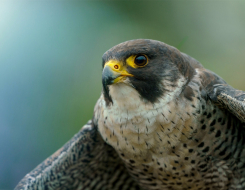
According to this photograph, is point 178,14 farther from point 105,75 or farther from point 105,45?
point 105,75

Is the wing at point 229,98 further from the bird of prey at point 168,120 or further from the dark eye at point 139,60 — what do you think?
the dark eye at point 139,60

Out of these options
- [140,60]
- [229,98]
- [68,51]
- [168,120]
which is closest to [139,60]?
[140,60]

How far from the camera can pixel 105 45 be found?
19.5 ft

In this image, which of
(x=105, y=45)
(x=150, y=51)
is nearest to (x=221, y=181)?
(x=150, y=51)

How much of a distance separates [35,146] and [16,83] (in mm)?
1106

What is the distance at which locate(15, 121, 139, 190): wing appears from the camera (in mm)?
2730

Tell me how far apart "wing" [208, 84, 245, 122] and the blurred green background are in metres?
2.62

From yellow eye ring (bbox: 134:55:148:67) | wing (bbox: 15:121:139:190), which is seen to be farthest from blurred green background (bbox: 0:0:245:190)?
yellow eye ring (bbox: 134:55:148:67)

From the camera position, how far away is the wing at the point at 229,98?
6.47 feet

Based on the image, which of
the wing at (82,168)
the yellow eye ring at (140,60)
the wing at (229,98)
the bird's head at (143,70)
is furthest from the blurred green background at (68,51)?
the yellow eye ring at (140,60)

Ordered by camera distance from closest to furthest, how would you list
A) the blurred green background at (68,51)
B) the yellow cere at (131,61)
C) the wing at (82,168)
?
1. the yellow cere at (131,61)
2. the wing at (82,168)
3. the blurred green background at (68,51)

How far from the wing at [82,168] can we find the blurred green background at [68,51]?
54.1 inches

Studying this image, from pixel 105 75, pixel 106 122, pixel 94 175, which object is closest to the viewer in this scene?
pixel 105 75

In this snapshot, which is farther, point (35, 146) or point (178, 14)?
point (178, 14)
